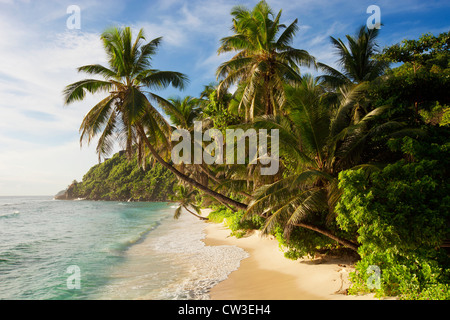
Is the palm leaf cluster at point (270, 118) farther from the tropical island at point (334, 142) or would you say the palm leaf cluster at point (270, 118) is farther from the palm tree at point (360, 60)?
the palm tree at point (360, 60)

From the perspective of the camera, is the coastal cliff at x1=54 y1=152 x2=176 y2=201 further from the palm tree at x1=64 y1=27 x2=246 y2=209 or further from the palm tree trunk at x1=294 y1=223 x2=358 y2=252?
the palm tree trunk at x1=294 y1=223 x2=358 y2=252

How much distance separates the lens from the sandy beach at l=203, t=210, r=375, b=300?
23.9 feet

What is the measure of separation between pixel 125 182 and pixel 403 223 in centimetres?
10018

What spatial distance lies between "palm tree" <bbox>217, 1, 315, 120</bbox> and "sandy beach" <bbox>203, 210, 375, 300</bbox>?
5.83 meters

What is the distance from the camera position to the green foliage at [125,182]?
8966 cm

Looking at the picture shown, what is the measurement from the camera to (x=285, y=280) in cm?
860

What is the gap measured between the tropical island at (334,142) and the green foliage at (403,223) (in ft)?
0.08

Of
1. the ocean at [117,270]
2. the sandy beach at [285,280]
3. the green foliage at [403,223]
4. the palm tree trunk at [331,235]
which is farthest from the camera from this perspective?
the ocean at [117,270]

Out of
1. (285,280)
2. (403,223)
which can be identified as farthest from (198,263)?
(403,223)

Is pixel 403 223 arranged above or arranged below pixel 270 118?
below

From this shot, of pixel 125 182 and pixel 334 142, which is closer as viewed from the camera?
pixel 334 142

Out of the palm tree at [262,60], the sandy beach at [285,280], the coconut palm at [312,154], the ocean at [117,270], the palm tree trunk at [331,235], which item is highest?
the palm tree at [262,60]

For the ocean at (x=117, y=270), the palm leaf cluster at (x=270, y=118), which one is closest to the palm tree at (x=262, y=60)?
the palm leaf cluster at (x=270, y=118)

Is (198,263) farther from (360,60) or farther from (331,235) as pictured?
(360,60)
